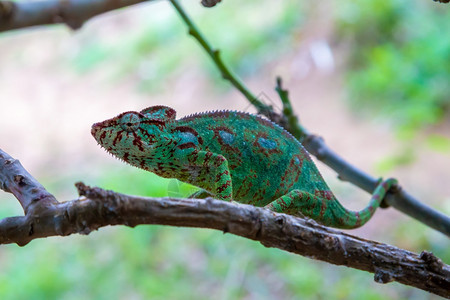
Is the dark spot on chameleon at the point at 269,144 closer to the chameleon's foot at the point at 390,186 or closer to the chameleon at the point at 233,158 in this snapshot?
the chameleon at the point at 233,158

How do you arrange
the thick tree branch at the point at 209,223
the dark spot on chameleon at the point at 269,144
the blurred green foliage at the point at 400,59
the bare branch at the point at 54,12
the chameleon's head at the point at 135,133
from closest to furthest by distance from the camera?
the thick tree branch at the point at 209,223 < the chameleon's head at the point at 135,133 < the dark spot on chameleon at the point at 269,144 < the bare branch at the point at 54,12 < the blurred green foliage at the point at 400,59

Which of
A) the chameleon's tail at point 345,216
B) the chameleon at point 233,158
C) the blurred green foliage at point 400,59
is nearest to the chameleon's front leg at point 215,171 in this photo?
the chameleon at point 233,158

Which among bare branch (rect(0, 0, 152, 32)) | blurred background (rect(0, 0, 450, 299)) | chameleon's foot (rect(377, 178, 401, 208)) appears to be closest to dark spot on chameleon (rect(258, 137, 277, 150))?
blurred background (rect(0, 0, 450, 299))

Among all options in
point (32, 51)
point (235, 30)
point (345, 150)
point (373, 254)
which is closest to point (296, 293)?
point (345, 150)

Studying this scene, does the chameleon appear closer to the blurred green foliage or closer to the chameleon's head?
the chameleon's head

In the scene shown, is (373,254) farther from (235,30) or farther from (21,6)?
(235,30)

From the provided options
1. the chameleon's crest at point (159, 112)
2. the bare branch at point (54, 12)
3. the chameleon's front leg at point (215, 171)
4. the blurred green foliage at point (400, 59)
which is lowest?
the chameleon's front leg at point (215, 171)
